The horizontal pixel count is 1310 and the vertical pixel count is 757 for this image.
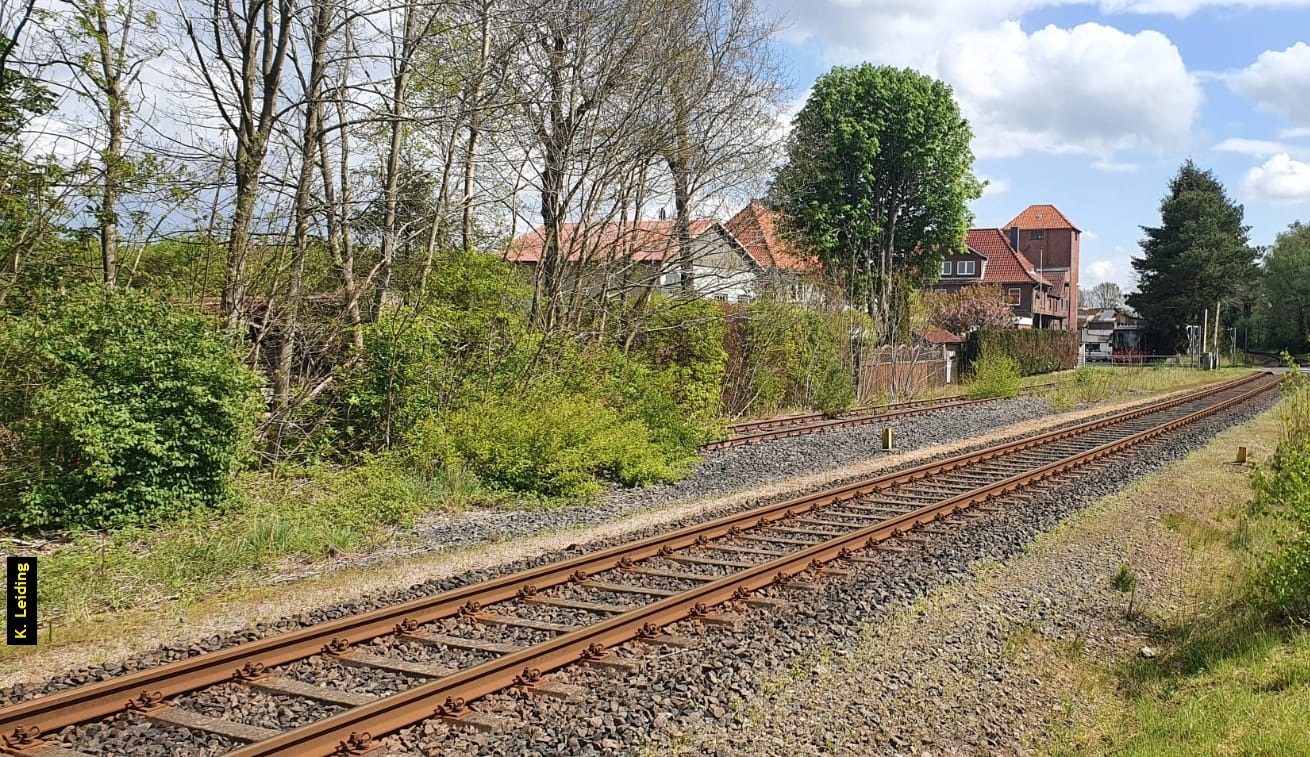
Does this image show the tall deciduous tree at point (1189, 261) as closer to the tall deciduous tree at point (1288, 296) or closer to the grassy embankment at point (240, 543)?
the tall deciduous tree at point (1288, 296)

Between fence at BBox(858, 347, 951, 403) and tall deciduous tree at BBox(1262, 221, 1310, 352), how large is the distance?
58.3 meters

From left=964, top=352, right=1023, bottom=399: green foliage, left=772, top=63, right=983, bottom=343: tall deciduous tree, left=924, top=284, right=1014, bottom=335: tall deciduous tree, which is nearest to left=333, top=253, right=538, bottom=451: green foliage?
left=964, top=352, right=1023, bottom=399: green foliage

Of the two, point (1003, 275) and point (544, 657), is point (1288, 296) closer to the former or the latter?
point (1003, 275)

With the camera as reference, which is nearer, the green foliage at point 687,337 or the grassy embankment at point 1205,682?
the grassy embankment at point 1205,682

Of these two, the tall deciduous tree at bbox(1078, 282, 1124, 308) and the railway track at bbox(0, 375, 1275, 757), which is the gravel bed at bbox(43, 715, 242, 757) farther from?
the tall deciduous tree at bbox(1078, 282, 1124, 308)

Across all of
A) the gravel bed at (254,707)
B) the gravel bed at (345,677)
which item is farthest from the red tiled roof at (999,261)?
the gravel bed at (254,707)

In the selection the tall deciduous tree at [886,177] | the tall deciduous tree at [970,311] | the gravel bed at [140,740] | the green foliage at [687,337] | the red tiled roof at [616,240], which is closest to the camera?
the gravel bed at [140,740]

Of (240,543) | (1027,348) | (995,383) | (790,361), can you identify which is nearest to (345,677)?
(240,543)

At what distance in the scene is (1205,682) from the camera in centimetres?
658

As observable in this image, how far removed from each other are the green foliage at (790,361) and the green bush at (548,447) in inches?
410

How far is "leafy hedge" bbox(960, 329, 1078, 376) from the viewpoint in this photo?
1827 inches

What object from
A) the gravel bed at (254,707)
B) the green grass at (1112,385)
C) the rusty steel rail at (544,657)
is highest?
the green grass at (1112,385)

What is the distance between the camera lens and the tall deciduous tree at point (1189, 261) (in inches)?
2931

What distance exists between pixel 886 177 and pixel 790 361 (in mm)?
18092
